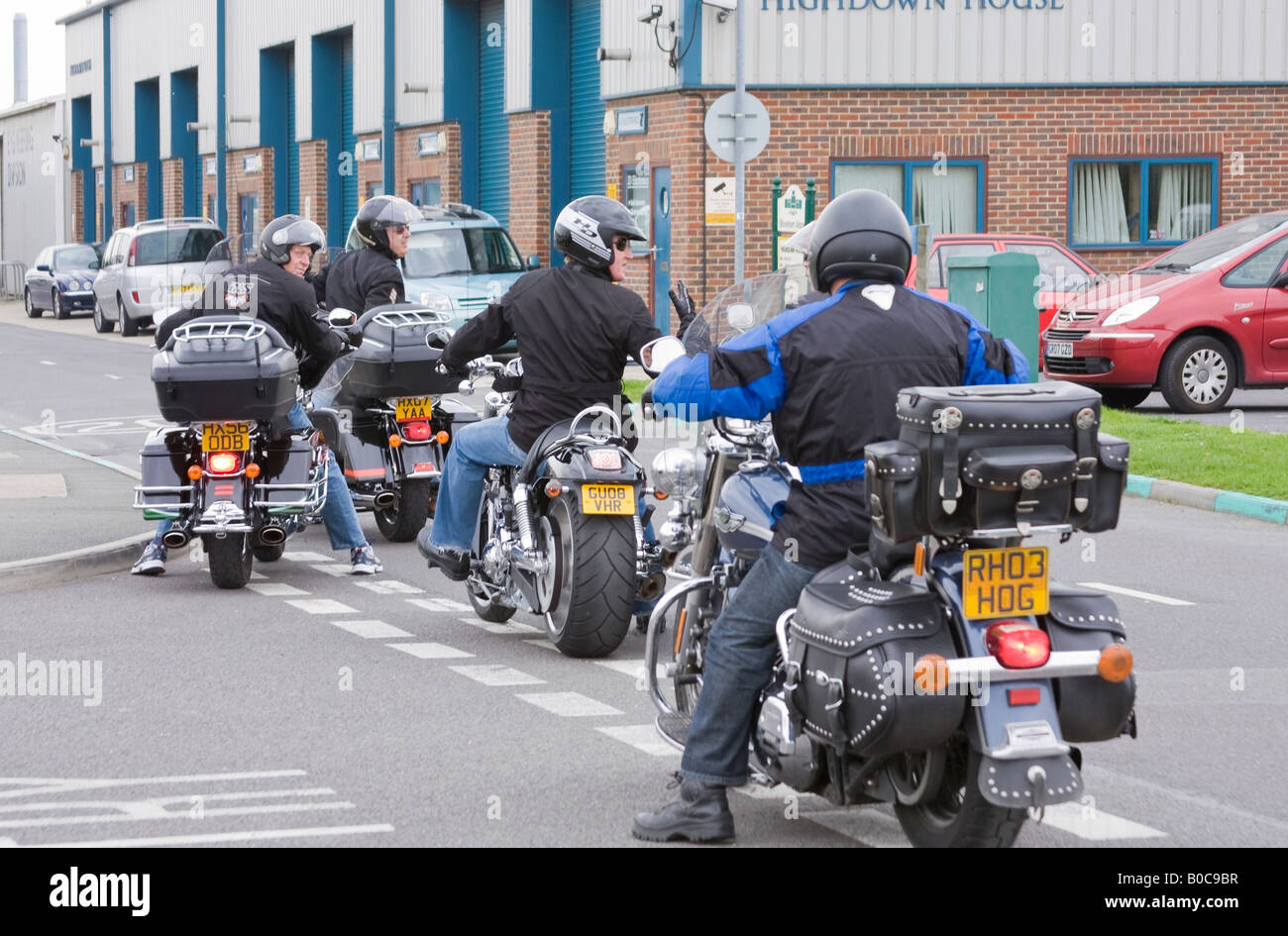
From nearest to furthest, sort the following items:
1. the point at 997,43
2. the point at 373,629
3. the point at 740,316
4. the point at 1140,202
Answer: the point at 740,316, the point at 373,629, the point at 997,43, the point at 1140,202

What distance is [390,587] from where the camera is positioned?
1052 centimetres

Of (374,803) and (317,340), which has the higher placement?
(317,340)

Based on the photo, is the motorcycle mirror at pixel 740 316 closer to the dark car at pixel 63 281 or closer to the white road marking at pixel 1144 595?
the white road marking at pixel 1144 595

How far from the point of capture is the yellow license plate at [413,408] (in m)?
11.9

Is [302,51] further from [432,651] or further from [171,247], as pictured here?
[432,651]

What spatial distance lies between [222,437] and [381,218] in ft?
8.38

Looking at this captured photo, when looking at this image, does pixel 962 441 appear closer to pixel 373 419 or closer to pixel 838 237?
pixel 838 237

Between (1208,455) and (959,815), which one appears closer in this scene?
(959,815)

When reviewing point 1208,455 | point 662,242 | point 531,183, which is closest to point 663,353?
point 1208,455

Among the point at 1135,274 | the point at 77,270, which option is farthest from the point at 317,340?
the point at 77,270

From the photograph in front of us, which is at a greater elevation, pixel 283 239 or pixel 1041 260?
pixel 1041 260
